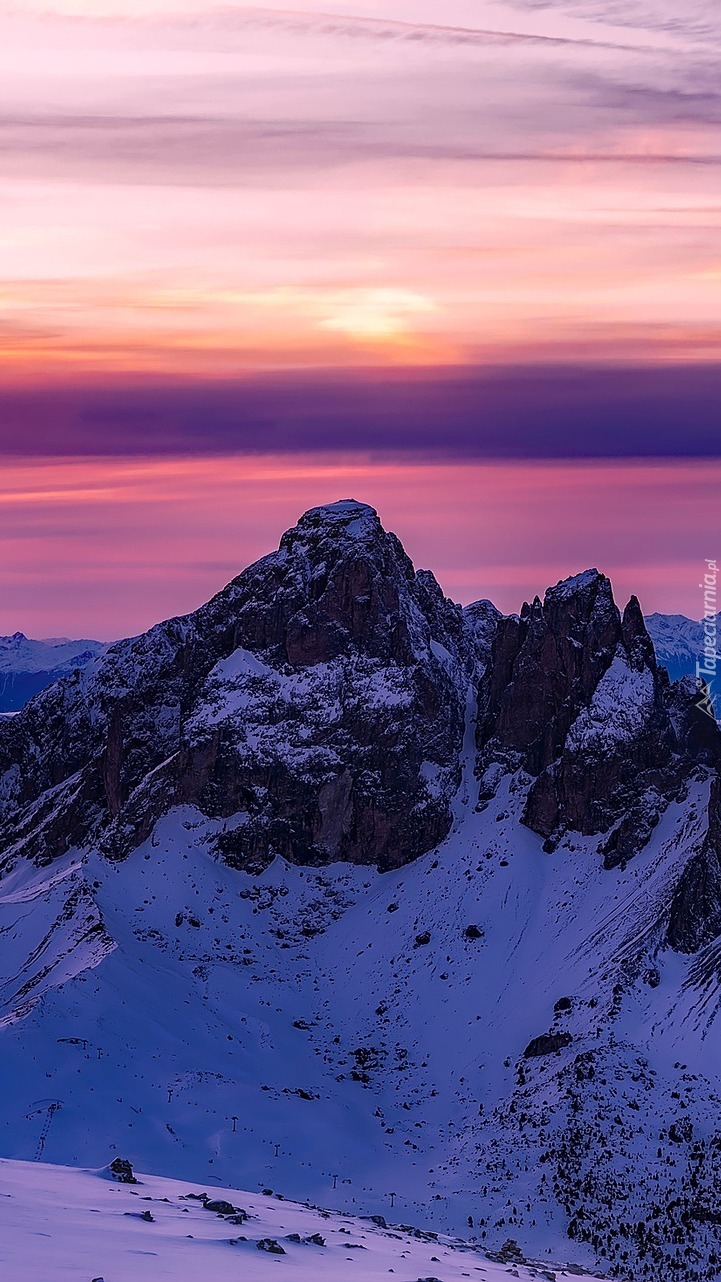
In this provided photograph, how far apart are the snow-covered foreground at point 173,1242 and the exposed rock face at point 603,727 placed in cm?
11346

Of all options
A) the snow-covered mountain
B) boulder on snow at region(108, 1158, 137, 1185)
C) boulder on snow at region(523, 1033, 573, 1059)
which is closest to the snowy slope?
the snow-covered mountain

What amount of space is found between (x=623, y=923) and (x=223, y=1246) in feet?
386

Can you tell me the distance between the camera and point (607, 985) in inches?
6201

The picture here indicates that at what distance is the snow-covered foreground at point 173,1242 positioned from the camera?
46.8m

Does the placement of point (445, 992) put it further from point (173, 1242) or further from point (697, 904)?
point (173, 1242)

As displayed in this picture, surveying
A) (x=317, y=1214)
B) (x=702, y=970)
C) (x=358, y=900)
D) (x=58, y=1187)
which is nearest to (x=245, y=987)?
(x=358, y=900)

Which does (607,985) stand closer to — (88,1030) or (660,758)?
(660,758)

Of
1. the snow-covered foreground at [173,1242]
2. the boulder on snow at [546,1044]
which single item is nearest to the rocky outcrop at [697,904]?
the boulder on snow at [546,1044]

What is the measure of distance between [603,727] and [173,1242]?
5523 inches

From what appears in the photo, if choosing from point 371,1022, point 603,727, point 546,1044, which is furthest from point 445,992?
point 603,727

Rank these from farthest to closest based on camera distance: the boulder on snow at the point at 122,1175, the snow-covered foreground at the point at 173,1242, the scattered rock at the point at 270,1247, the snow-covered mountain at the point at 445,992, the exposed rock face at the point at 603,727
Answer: the exposed rock face at the point at 603,727 → the snow-covered mountain at the point at 445,992 → the boulder on snow at the point at 122,1175 → the scattered rock at the point at 270,1247 → the snow-covered foreground at the point at 173,1242

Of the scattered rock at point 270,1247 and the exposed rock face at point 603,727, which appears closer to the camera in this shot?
the scattered rock at point 270,1247

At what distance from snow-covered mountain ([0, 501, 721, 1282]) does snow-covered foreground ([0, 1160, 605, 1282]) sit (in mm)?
50429

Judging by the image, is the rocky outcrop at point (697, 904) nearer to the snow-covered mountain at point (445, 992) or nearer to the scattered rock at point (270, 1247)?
the snow-covered mountain at point (445, 992)
